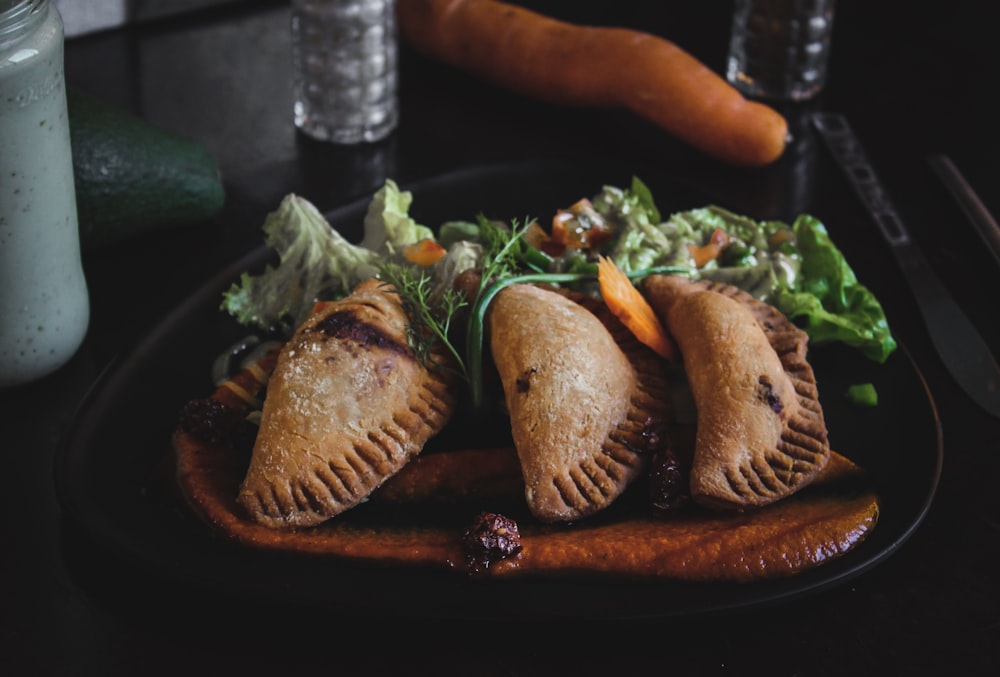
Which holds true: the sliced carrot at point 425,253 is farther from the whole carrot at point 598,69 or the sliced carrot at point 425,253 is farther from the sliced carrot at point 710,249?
the whole carrot at point 598,69

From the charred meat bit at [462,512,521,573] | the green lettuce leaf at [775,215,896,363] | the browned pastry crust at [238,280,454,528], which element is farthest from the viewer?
the green lettuce leaf at [775,215,896,363]

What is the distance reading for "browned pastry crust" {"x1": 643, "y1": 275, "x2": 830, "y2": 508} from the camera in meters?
2.66

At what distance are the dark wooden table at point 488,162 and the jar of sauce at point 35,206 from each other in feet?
0.57

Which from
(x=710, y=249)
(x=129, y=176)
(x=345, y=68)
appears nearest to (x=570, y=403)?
(x=710, y=249)

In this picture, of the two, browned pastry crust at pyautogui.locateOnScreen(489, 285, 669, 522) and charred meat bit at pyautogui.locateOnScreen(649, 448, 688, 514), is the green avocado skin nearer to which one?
browned pastry crust at pyautogui.locateOnScreen(489, 285, 669, 522)

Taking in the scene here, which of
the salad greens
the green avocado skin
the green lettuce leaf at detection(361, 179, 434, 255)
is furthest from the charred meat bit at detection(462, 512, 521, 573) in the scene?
the green avocado skin

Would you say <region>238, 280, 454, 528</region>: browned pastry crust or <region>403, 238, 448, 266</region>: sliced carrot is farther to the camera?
<region>403, 238, 448, 266</region>: sliced carrot

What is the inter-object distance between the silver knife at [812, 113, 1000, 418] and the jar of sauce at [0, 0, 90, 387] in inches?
98.1

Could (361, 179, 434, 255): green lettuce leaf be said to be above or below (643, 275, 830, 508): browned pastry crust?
below

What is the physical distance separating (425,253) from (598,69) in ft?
5.36

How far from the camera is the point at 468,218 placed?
3.93 m

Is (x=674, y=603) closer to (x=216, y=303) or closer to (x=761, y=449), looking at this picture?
(x=761, y=449)

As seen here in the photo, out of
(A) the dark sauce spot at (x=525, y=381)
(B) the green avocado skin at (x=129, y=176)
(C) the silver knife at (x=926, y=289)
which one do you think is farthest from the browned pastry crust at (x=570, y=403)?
(B) the green avocado skin at (x=129, y=176)

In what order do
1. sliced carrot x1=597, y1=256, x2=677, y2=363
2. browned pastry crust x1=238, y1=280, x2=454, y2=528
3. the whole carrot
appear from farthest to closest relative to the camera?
1. the whole carrot
2. sliced carrot x1=597, y1=256, x2=677, y2=363
3. browned pastry crust x1=238, y1=280, x2=454, y2=528
